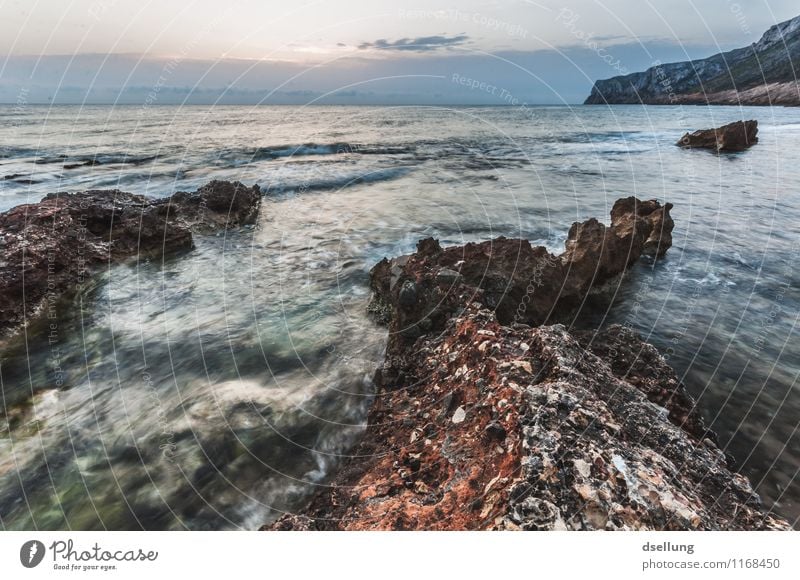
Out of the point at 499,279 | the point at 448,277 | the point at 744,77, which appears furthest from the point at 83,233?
the point at 744,77

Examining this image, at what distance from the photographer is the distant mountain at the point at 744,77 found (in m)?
101

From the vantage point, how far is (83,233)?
11.5m

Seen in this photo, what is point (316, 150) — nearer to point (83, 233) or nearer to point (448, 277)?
point (83, 233)

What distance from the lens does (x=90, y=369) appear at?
7.53m

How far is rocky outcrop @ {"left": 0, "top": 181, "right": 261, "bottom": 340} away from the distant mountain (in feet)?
321

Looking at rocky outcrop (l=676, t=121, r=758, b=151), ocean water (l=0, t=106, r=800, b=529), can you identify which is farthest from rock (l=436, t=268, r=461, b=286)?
rocky outcrop (l=676, t=121, r=758, b=151)

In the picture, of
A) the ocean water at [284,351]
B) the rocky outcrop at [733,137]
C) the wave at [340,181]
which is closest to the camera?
the ocean water at [284,351]

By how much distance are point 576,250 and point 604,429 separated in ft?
23.6

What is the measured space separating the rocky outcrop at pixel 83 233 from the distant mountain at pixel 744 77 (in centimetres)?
9776

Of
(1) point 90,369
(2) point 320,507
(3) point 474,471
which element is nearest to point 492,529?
(3) point 474,471
